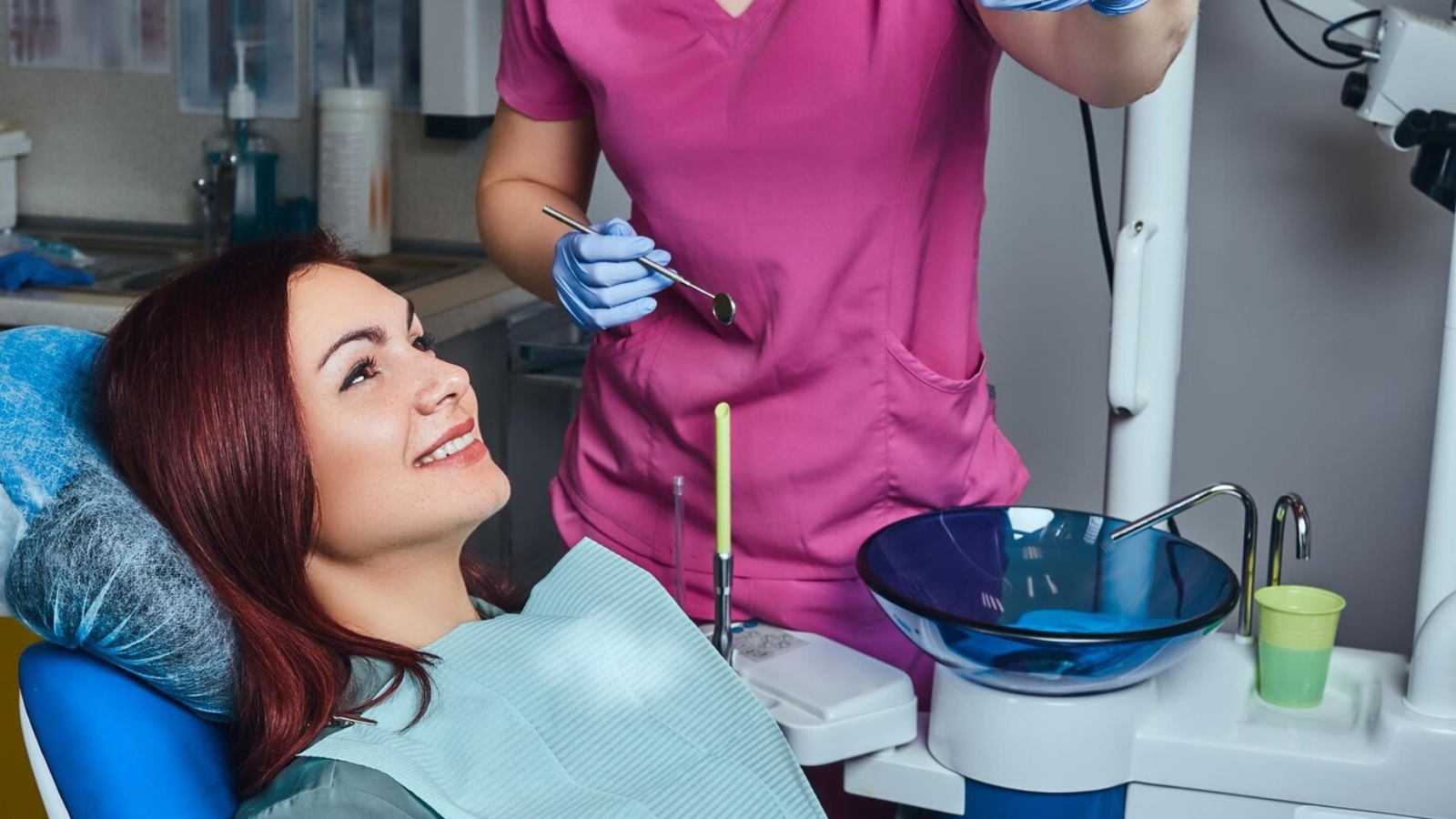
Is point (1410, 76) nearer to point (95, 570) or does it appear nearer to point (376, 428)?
point (376, 428)

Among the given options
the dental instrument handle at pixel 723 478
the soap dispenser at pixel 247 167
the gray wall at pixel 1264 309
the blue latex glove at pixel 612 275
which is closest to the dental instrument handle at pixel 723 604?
the dental instrument handle at pixel 723 478

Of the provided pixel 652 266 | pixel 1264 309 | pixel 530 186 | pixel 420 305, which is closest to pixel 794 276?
pixel 652 266

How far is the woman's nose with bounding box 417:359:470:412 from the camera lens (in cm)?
119

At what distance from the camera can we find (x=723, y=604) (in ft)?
4.06

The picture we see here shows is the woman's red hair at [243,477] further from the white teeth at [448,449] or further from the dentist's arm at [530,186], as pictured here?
the dentist's arm at [530,186]

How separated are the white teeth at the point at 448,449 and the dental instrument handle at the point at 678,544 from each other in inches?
7.4

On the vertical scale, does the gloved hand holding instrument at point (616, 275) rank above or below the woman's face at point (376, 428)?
above

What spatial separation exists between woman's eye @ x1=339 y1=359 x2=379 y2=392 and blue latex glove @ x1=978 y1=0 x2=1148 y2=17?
0.53 m

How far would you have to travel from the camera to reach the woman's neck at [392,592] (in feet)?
3.89

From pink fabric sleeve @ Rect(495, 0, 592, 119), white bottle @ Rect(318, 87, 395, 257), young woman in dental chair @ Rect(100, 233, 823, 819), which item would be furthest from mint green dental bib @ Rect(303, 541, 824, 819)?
white bottle @ Rect(318, 87, 395, 257)

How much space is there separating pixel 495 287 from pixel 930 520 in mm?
1150

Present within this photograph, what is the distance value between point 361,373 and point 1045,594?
0.58 metres

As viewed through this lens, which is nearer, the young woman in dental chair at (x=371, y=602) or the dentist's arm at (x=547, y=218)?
the young woman in dental chair at (x=371, y=602)

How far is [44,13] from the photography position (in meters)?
2.67
